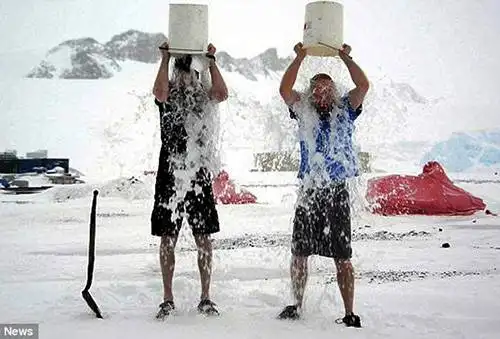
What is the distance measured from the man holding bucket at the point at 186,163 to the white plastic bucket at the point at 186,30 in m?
0.04

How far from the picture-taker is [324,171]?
2691 mm

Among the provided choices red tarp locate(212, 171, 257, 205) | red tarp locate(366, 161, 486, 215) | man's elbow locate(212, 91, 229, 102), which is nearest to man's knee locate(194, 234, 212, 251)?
man's elbow locate(212, 91, 229, 102)

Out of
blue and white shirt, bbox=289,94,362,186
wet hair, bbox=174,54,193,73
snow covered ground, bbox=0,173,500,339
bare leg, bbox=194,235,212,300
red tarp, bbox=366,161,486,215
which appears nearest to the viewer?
snow covered ground, bbox=0,173,500,339

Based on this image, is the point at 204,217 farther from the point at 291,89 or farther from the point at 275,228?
the point at 275,228

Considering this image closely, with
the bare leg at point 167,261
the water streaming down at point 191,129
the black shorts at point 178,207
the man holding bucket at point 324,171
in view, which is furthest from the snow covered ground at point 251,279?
the water streaming down at point 191,129

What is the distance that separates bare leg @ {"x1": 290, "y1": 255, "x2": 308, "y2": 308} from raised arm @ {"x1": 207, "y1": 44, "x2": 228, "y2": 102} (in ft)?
2.71

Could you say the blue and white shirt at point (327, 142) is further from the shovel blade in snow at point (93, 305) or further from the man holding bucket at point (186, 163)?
the shovel blade in snow at point (93, 305)

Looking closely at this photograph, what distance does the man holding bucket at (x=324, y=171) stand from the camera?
2674 millimetres

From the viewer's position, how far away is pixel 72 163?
894cm

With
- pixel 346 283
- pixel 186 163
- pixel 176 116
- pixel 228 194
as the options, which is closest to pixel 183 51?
pixel 176 116

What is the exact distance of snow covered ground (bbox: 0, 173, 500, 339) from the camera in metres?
2.59

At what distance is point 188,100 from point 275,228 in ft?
10.7
